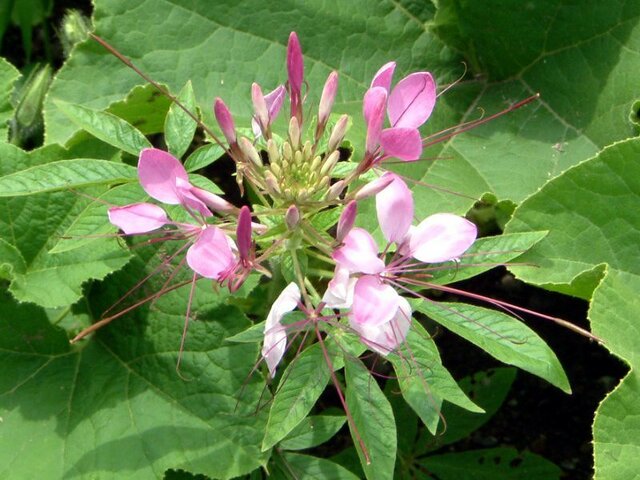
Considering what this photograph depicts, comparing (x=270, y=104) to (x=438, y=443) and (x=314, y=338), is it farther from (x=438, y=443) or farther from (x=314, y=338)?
(x=438, y=443)

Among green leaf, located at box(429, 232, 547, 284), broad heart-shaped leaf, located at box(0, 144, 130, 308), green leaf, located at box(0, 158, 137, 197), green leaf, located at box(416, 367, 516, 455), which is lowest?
green leaf, located at box(416, 367, 516, 455)

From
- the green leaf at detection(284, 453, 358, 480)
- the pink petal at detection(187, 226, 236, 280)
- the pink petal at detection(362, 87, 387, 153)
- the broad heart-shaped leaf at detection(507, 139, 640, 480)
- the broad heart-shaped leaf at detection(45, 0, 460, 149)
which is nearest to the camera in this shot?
the pink petal at detection(187, 226, 236, 280)

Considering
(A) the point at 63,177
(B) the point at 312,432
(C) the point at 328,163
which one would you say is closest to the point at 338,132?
(C) the point at 328,163

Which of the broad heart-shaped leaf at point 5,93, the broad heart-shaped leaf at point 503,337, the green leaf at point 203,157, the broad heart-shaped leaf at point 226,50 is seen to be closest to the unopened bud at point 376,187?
the broad heart-shaped leaf at point 503,337

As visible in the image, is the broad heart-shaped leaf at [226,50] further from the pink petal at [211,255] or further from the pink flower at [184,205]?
the pink petal at [211,255]

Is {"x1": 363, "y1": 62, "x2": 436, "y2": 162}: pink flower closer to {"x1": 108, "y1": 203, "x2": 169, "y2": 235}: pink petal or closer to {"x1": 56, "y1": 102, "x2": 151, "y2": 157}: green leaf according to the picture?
{"x1": 108, "y1": 203, "x2": 169, "y2": 235}: pink petal

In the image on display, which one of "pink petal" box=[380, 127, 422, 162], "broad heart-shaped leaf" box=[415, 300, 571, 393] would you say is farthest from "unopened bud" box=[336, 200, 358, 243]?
"broad heart-shaped leaf" box=[415, 300, 571, 393]

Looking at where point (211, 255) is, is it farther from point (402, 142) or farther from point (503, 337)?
point (503, 337)
